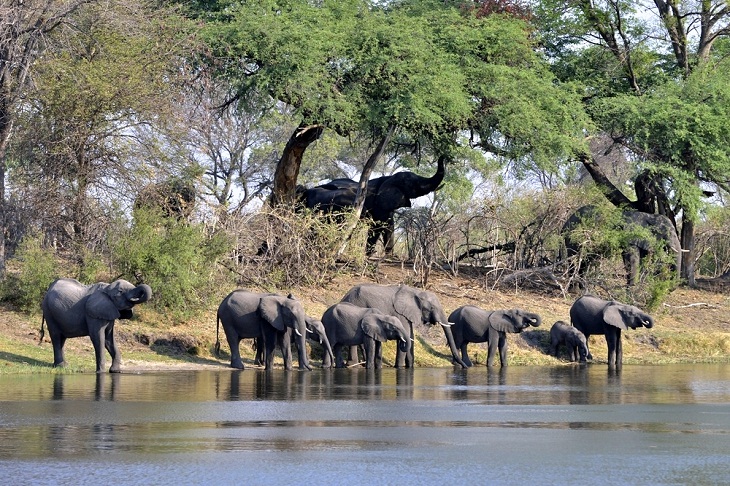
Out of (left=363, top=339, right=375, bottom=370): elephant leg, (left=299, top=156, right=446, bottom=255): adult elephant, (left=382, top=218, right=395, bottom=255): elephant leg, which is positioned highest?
(left=299, top=156, right=446, bottom=255): adult elephant

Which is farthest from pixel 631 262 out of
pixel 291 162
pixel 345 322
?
pixel 345 322

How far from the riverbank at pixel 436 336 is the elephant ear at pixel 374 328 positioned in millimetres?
1539

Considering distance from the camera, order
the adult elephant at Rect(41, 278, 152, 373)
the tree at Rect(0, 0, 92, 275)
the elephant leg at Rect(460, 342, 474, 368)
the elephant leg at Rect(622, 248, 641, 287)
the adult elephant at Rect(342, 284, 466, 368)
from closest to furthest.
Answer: the adult elephant at Rect(41, 278, 152, 373) < the tree at Rect(0, 0, 92, 275) < the adult elephant at Rect(342, 284, 466, 368) < the elephant leg at Rect(460, 342, 474, 368) < the elephant leg at Rect(622, 248, 641, 287)

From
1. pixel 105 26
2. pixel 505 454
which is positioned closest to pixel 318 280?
pixel 105 26

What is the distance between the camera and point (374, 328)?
2559 centimetres

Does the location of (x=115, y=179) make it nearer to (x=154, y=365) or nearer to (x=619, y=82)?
(x=154, y=365)

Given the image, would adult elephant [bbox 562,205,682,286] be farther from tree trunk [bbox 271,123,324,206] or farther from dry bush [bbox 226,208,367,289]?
tree trunk [bbox 271,123,324,206]

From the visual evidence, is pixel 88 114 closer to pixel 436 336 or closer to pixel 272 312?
pixel 272 312

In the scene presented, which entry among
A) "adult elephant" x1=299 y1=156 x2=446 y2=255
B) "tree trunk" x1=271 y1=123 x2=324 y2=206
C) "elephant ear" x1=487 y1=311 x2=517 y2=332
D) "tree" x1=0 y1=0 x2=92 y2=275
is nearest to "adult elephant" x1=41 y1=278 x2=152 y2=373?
"tree" x1=0 y1=0 x2=92 y2=275

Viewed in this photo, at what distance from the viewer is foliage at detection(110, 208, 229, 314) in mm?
26625

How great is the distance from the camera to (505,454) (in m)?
12.8

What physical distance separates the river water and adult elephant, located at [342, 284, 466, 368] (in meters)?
4.76

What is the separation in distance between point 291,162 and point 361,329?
35.7ft

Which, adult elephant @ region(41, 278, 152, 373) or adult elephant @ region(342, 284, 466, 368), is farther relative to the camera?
adult elephant @ region(342, 284, 466, 368)
